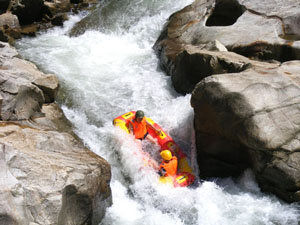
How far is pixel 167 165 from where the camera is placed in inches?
267

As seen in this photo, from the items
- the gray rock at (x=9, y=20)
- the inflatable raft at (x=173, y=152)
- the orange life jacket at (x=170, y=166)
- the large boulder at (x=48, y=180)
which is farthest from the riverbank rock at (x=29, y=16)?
the orange life jacket at (x=170, y=166)

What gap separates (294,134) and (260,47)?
12.2 feet

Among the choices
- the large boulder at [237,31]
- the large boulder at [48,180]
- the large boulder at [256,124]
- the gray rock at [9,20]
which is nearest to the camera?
A: the large boulder at [48,180]

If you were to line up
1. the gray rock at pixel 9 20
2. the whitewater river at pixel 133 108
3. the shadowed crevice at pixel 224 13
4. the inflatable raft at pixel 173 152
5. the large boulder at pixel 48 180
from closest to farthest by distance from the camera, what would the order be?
the large boulder at pixel 48 180
the whitewater river at pixel 133 108
the inflatable raft at pixel 173 152
the shadowed crevice at pixel 224 13
the gray rock at pixel 9 20

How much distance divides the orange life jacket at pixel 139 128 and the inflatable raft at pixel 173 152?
0.15 metres

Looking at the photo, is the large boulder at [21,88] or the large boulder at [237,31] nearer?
the large boulder at [21,88]

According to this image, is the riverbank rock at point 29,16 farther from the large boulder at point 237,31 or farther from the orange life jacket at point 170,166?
the orange life jacket at point 170,166

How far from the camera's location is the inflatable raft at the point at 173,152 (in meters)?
6.68

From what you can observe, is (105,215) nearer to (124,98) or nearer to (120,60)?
(124,98)

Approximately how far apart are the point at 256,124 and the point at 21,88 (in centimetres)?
498

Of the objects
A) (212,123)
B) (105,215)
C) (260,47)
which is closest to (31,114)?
(105,215)

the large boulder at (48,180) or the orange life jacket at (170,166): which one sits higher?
the large boulder at (48,180)

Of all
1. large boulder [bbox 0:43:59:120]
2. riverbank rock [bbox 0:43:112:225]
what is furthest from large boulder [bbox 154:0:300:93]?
riverbank rock [bbox 0:43:112:225]

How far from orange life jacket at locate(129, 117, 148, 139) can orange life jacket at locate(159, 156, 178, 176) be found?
1.12 meters
